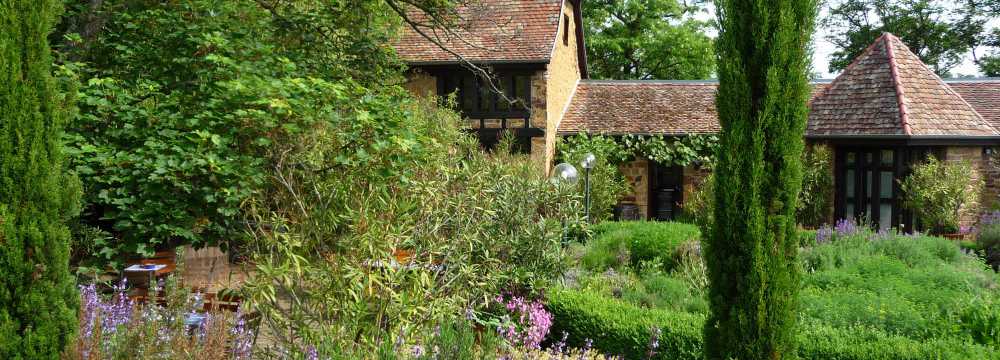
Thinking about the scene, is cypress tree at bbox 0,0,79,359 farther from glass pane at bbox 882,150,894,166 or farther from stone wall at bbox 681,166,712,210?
stone wall at bbox 681,166,712,210

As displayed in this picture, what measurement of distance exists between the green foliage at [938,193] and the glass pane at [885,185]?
0.59 metres

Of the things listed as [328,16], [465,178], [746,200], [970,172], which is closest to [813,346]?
[746,200]

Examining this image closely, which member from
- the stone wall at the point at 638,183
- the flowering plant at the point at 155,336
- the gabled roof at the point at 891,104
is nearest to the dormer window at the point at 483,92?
the stone wall at the point at 638,183

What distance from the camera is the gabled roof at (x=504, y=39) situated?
16156 mm

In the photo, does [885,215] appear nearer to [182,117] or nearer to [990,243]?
[990,243]

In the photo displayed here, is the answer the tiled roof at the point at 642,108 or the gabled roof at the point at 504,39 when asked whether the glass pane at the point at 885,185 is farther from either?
the gabled roof at the point at 504,39

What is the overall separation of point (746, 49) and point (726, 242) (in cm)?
121

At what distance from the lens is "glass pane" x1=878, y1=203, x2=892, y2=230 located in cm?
1480

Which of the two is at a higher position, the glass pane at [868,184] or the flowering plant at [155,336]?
the glass pane at [868,184]

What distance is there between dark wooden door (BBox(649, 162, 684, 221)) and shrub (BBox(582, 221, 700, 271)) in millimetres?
7607

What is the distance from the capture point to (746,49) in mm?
4652

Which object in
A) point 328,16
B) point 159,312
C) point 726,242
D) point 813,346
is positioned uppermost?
point 328,16

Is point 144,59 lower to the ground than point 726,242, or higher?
higher

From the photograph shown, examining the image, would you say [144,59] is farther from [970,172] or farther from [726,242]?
[970,172]
